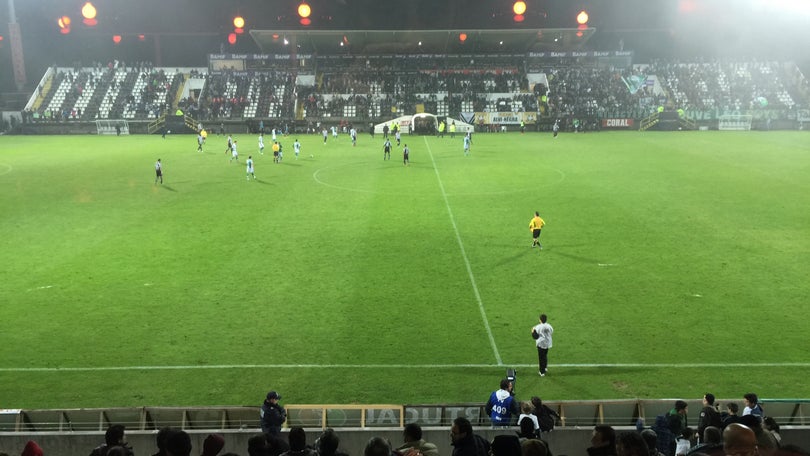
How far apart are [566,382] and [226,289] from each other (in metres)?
10.0

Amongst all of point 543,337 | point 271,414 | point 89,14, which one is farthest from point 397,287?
point 89,14

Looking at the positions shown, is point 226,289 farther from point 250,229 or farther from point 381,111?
point 381,111

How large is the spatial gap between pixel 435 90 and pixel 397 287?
6194 centimetres

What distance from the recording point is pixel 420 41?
2982 inches

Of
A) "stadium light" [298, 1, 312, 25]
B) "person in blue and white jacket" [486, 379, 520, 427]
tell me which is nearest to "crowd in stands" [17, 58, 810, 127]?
"stadium light" [298, 1, 312, 25]

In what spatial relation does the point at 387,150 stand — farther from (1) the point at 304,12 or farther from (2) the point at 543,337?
(2) the point at 543,337

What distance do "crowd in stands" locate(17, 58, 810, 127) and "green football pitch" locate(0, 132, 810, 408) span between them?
38228mm

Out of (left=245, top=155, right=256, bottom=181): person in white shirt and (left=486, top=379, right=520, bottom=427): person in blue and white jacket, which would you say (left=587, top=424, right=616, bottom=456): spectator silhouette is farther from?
(left=245, top=155, right=256, bottom=181): person in white shirt

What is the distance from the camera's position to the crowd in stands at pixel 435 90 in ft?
243

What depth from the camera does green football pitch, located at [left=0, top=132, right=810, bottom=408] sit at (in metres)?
14.0

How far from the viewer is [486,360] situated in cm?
1473

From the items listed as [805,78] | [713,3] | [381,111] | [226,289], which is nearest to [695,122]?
[805,78]

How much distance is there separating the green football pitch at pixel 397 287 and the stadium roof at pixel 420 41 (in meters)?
37.1

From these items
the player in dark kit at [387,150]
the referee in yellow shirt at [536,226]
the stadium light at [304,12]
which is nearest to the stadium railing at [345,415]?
the referee in yellow shirt at [536,226]
